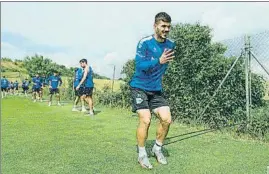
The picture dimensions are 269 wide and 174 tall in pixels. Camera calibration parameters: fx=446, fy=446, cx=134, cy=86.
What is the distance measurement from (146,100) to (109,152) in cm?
132

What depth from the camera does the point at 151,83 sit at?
6785mm

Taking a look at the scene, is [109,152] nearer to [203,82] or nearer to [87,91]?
[203,82]

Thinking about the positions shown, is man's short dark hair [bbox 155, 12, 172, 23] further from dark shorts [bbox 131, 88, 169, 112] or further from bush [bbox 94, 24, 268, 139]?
bush [bbox 94, 24, 268, 139]

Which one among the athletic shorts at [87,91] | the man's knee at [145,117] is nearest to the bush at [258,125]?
the man's knee at [145,117]

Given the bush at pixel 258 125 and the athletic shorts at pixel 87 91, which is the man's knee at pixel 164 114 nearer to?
the bush at pixel 258 125

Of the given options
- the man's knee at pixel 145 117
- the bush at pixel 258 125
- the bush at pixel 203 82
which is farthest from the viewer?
the bush at pixel 203 82

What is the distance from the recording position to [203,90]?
11258mm

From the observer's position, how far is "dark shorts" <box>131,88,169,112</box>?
264 inches

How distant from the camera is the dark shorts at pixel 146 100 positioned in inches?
264

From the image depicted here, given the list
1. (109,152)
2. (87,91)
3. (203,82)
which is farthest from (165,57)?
(87,91)

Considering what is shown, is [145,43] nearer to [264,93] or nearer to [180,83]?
[264,93]

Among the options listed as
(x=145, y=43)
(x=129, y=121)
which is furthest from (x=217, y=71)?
(x=145, y=43)

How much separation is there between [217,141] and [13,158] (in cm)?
382

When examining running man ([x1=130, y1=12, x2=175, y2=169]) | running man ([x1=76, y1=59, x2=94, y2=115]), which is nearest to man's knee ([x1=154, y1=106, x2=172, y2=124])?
running man ([x1=130, y1=12, x2=175, y2=169])
